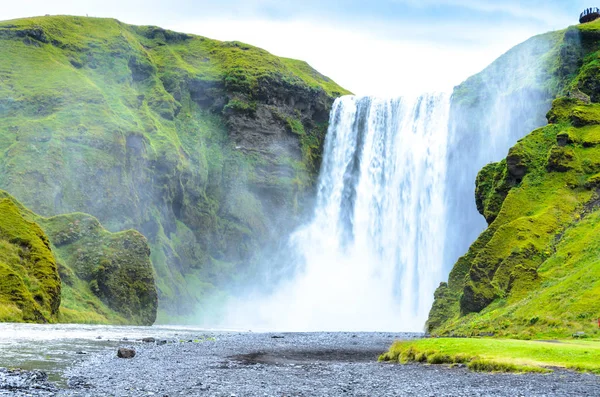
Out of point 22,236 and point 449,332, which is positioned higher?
point 22,236

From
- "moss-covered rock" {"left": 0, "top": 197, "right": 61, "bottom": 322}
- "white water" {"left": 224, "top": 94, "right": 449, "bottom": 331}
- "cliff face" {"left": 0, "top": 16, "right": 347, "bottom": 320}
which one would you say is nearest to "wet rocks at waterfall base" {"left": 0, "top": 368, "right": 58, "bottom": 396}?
"moss-covered rock" {"left": 0, "top": 197, "right": 61, "bottom": 322}

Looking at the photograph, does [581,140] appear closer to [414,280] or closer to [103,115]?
[414,280]

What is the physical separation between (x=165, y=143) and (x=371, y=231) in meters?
49.9

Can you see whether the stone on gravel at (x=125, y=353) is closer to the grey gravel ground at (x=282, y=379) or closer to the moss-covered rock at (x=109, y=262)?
the grey gravel ground at (x=282, y=379)

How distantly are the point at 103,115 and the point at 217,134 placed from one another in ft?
91.0

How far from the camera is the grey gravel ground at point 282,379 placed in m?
23.2

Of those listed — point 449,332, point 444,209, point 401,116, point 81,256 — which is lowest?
point 449,332

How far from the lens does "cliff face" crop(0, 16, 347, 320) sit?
415 ft

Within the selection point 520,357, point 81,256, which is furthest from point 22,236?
point 520,357

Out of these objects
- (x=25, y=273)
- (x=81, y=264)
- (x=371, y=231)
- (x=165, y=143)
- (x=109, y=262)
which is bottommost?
(x=25, y=273)

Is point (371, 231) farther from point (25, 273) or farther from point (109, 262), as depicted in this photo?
point (25, 273)

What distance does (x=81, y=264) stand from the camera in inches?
4065

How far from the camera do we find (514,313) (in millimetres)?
52344

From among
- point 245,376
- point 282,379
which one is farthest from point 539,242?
point 245,376
